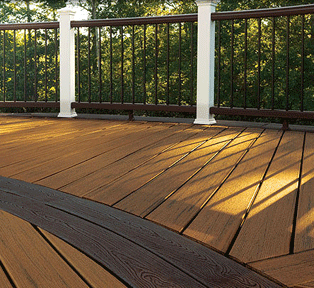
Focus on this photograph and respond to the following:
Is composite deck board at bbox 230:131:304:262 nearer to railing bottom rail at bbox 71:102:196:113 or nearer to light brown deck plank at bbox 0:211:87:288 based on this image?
light brown deck plank at bbox 0:211:87:288

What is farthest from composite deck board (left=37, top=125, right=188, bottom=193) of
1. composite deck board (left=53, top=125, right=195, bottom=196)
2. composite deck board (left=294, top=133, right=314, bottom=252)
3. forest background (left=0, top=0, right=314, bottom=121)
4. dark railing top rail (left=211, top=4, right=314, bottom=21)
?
forest background (left=0, top=0, right=314, bottom=121)

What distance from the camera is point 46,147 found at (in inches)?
112

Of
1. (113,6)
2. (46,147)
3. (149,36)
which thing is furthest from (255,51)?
(46,147)

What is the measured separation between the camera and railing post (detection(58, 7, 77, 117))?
180 inches

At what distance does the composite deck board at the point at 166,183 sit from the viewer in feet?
5.42

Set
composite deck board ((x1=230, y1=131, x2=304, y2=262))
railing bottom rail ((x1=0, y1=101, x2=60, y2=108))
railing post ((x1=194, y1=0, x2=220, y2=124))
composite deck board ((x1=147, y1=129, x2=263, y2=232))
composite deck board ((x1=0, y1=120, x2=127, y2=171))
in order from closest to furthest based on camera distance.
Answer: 1. composite deck board ((x1=230, y1=131, x2=304, y2=262))
2. composite deck board ((x1=147, y1=129, x2=263, y2=232))
3. composite deck board ((x1=0, y1=120, x2=127, y2=171))
4. railing post ((x1=194, y1=0, x2=220, y2=124))
5. railing bottom rail ((x1=0, y1=101, x2=60, y2=108))

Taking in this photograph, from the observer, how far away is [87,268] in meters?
1.13

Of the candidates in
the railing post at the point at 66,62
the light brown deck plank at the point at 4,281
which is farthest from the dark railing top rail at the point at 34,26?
the light brown deck plank at the point at 4,281

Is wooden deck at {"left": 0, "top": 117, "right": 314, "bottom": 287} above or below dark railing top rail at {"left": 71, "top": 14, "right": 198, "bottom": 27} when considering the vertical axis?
below

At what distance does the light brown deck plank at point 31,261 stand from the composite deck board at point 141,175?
388 mm

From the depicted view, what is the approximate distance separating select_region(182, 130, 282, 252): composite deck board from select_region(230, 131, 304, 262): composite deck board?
0.10 ft

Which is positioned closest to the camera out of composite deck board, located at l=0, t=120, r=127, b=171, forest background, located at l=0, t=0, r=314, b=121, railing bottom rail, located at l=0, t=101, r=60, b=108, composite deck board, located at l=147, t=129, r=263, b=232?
composite deck board, located at l=147, t=129, r=263, b=232

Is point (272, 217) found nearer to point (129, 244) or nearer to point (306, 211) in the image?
point (306, 211)

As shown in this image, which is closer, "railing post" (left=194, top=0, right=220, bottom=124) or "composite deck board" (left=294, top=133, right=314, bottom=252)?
"composite deck board" (left=294, top=133, right=314, bottom=252)
